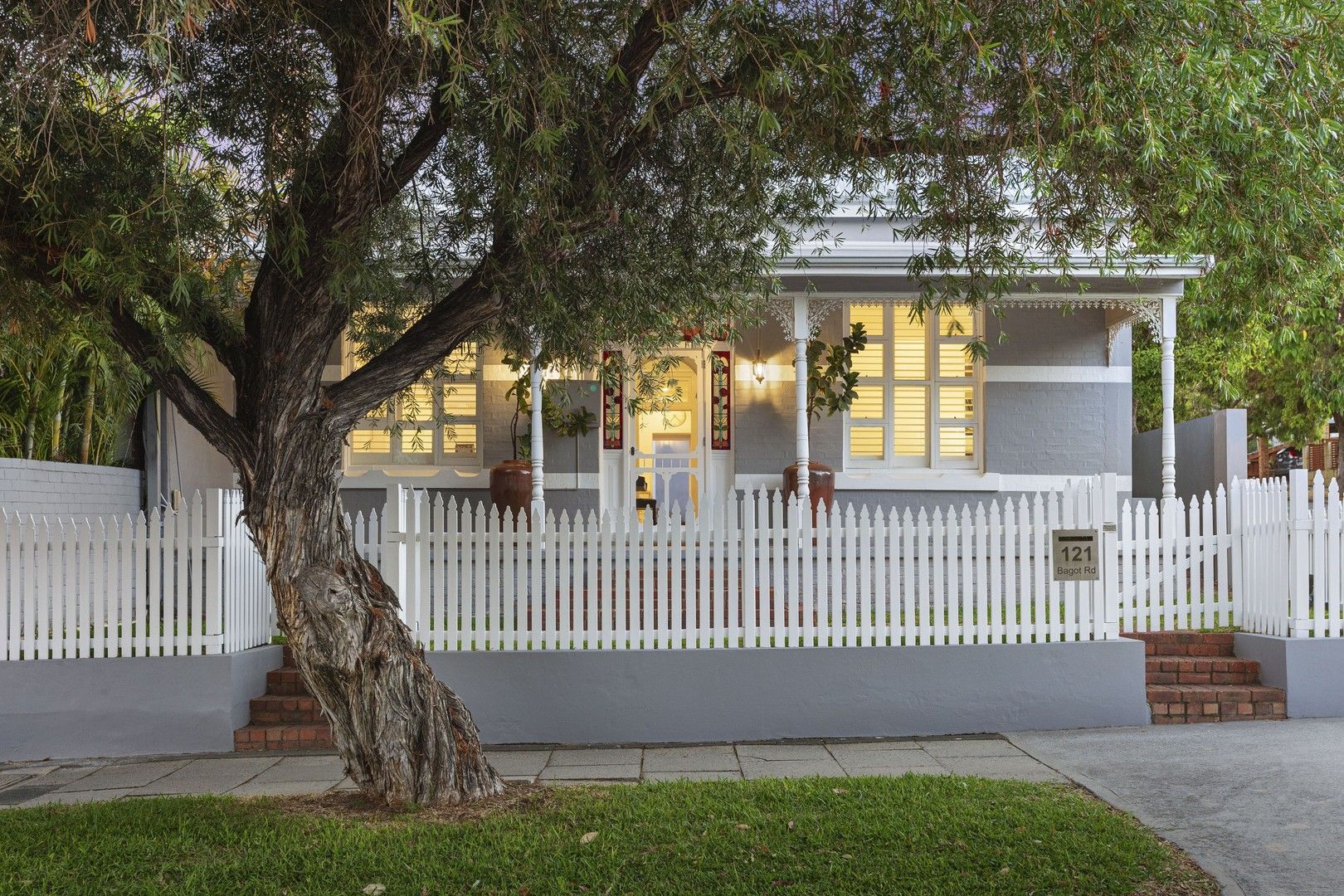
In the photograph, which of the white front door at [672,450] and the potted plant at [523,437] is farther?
the white front door at [672,450]

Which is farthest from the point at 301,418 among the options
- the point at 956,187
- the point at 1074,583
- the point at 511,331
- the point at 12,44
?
the point at 1074,583

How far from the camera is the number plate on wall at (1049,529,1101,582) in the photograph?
826 centimetres

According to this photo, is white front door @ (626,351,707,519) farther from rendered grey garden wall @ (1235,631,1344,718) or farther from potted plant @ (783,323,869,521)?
rendered grey garden wall @ (1235,631,1344,718)

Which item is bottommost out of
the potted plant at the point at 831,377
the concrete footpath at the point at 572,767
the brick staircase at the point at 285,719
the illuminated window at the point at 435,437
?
the concrete footpath at the point at 572,767

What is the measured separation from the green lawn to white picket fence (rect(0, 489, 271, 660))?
1.99 metres

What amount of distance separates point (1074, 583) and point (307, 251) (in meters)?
6.02

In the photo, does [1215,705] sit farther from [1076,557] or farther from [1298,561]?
[1076,557]

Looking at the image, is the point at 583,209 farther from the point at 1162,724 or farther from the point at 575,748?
the point at 1162,724

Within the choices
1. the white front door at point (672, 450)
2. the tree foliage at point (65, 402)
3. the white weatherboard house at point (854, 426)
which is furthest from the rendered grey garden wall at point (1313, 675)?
the tree foliage at point (65, 402)

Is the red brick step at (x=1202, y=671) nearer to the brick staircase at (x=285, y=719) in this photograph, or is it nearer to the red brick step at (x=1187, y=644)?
the red brick step at (x=1187, y=644)

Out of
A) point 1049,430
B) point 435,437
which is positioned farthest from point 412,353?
point 1049,430

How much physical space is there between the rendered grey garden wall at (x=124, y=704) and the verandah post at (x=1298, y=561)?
7.84 metres

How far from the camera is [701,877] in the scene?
→ 197 inches

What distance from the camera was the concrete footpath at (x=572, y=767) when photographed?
7039mm
